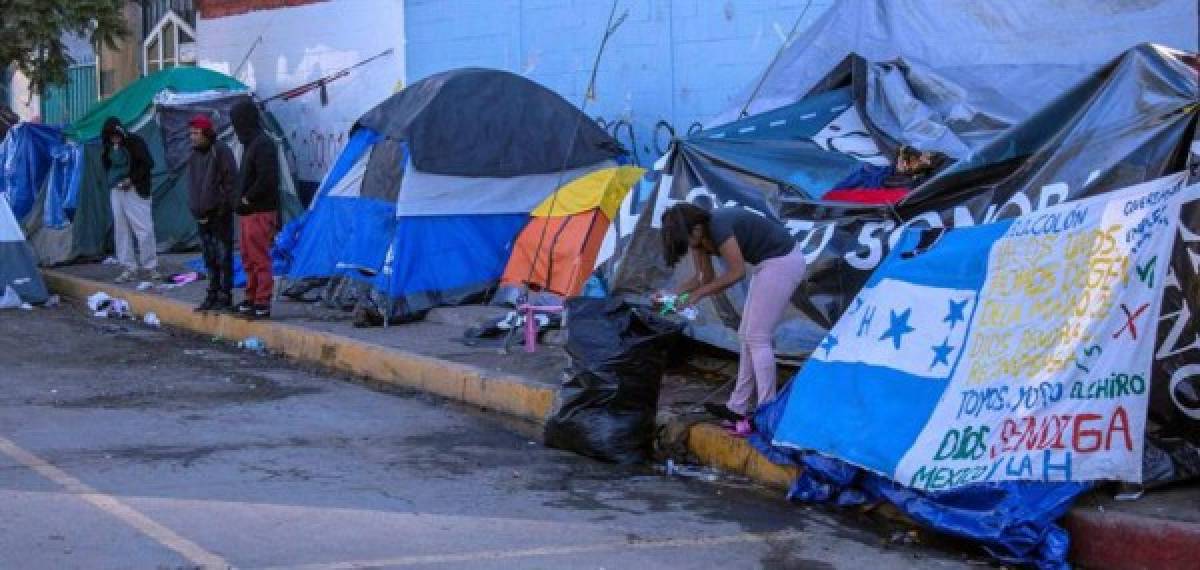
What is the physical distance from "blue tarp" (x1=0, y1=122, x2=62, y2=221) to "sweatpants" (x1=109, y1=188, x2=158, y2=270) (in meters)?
2.22

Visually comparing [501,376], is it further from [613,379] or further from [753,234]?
[753,234]

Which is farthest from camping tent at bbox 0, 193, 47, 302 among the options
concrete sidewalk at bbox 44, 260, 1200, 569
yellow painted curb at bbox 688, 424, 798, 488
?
yellow painted curb at bbox 688, 424, 798, 488

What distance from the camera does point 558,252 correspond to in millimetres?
12422

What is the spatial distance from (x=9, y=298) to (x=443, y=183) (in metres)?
5.04

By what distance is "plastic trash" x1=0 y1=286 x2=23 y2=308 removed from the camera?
1505cm

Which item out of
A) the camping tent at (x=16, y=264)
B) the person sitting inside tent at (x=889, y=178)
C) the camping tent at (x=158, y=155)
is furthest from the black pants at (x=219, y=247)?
the person sitting inside tent at (x=889, y=178)

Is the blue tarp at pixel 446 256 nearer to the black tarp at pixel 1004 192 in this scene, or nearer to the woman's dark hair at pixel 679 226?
the black tarp at pixel 1004 192

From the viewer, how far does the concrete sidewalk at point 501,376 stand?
6293 mm

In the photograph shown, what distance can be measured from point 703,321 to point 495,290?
161 inches

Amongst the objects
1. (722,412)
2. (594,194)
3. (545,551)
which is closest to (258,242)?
(594,194)

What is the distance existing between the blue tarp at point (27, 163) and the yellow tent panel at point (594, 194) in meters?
7.98

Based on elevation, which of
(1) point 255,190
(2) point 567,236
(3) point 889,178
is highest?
(3) point 889,178

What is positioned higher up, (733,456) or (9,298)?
(733,456)

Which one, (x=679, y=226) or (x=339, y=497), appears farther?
(x=679, y=226)
